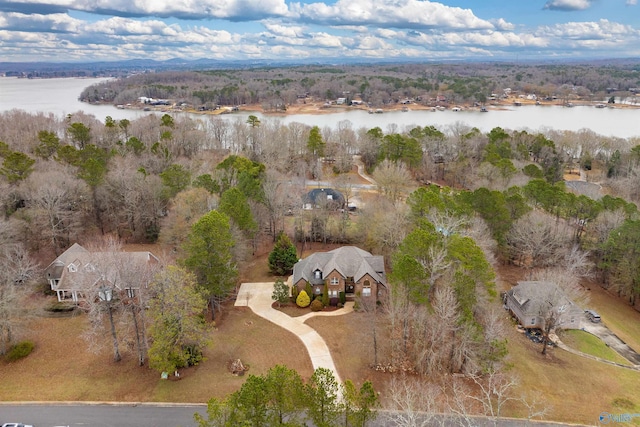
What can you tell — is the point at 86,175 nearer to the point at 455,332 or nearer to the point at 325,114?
the point at 455,332

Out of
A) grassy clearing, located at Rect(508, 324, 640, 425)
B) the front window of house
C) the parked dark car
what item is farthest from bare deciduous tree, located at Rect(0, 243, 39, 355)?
the parked dark car

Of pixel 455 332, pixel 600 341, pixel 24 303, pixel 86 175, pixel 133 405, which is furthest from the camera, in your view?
pixel 86 175

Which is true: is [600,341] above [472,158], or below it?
below

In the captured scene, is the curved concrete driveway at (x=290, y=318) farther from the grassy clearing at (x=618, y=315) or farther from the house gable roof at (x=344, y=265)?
the grassy clearing at (x=618, y=315)

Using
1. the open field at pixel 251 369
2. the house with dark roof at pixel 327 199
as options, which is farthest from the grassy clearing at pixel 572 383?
the house with dark roof at pixel 327 199

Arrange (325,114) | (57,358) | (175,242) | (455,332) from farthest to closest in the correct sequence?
(325,114) < (175,242) < (57,358) < (455,332)

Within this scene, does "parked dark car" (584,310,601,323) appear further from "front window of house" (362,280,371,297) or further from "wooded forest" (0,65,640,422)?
"front window of house" (362,280,371,297)

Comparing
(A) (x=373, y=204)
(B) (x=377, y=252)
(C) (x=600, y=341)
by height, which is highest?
(A) (x=373, y=204)

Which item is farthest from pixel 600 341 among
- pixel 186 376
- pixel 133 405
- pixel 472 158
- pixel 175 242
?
pixel 472 158
